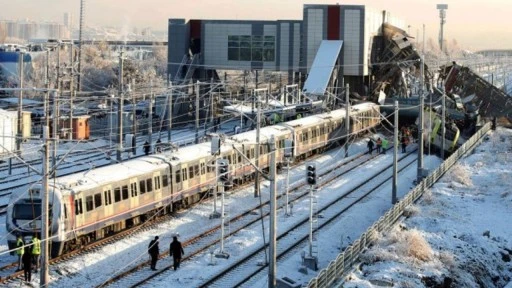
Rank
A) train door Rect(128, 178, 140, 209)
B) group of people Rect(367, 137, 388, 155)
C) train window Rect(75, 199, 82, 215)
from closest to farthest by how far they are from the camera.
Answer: train window Rect(75, 199, 82, 215) < train door Rect(128, 178, 140, 209) < group of people Rect(367, 137, 388, 155)

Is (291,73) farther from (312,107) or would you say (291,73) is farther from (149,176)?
(149,176)

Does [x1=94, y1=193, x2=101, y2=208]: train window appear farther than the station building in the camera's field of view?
No

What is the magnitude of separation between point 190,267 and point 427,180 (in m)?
17.2

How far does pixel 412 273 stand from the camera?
23938mm

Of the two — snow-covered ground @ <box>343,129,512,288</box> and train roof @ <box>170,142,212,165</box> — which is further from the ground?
train roof @ <box>170,142,212,165</box>

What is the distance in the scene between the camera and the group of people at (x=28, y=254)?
21.7m

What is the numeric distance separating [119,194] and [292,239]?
6.49 metres

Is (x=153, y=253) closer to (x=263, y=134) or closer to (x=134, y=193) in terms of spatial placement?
(x=134, y=193)

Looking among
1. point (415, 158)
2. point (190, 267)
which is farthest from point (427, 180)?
point (190, 267)

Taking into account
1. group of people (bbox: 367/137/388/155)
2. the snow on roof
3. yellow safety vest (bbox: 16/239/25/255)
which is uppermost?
the snow on roof

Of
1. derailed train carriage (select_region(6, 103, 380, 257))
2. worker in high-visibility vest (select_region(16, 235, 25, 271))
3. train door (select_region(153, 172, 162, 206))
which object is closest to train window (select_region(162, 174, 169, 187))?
derailed train carriage (select_region(6, 103, 380, 257))

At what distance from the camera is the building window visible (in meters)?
73.2

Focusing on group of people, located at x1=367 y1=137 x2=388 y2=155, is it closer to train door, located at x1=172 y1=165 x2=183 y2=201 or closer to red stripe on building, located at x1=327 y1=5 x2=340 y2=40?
red stripe on building, located at x1=327 y1=5 x2=340 y2=40

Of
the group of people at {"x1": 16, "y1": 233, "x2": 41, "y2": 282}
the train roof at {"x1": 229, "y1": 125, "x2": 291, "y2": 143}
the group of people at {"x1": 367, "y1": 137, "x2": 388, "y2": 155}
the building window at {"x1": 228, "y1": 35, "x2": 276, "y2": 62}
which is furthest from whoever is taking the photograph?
the building window at {"x1": 228, "y1": 35, "x2": 276, "y2": 62}
